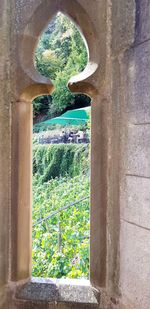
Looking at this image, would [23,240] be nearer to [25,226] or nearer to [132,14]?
[25,226]

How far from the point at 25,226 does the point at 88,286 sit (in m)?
0.41

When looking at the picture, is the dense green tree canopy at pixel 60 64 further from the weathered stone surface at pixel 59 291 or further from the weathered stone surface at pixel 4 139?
the weathered stone surface at pixel 59 291

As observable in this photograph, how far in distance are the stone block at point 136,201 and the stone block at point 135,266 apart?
0.11 feet

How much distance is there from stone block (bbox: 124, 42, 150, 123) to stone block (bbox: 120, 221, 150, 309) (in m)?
0.45

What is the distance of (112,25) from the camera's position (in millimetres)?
1489

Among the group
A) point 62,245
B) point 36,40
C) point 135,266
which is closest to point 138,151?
point 135,266

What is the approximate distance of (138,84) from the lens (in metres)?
1.32

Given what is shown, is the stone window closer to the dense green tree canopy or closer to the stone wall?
the stone wall

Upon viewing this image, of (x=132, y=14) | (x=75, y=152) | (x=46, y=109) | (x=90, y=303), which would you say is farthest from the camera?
(x=46, y=109)

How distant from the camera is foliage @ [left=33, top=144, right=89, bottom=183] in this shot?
752cm

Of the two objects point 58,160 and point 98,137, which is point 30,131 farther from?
point 58,160

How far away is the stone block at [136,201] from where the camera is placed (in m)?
1.28

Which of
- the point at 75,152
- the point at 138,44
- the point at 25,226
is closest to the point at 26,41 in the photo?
the point at 138,44

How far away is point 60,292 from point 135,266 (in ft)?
1.35
